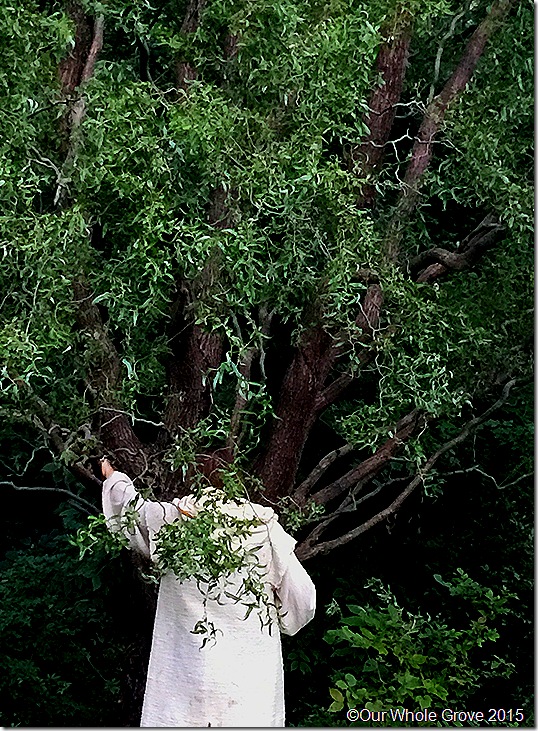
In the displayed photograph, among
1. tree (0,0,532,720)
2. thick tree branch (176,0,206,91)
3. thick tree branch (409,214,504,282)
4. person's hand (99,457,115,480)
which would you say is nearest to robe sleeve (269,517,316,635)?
tree (0,0,532,720)

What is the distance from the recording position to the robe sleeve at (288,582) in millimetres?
2621

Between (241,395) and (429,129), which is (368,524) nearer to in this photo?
(241,395)

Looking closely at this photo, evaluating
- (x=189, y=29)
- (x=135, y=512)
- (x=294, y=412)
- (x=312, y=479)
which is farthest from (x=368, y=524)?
(x=189, y=29)

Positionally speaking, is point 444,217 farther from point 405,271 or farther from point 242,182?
point 242,182

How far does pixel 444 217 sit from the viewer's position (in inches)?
184

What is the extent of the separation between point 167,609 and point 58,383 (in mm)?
710

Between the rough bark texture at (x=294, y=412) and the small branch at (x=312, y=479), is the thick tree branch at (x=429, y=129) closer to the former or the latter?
the rough bark texture at (x=294, y=412)

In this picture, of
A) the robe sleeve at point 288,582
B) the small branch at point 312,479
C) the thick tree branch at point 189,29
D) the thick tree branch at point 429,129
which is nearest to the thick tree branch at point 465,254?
the thick tree branch at point 429,129

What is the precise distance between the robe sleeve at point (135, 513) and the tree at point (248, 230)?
126mm

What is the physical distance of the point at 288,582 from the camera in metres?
2.66

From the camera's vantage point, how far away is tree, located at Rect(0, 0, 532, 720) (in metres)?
2.50

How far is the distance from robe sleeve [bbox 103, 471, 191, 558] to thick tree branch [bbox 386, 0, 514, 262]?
1105mm

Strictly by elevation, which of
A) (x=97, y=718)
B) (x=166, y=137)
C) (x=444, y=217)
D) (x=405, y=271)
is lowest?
(x=97, y=718)

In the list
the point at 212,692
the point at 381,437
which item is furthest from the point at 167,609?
the point at 381,437
